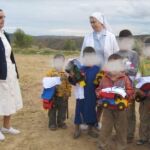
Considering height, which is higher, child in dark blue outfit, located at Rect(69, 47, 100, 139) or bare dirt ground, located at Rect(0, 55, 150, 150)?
child in dark blue outfit, located at Rect(69, 47, 100, 139)

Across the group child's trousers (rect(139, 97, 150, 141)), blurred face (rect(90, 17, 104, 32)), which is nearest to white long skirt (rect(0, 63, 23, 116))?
blurred face (rect(90, 17, 104, 32))

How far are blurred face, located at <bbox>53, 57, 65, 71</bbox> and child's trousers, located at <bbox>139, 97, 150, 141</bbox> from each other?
4.44ft

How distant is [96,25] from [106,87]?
99 cm

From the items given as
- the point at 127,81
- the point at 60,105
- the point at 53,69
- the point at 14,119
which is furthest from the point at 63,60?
the point at 14,119

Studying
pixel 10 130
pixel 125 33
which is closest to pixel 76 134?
pixel 10 130

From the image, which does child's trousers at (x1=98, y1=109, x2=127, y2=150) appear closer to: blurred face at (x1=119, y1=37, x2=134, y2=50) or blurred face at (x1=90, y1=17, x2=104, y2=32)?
blurred face at (x1=119, y1=37, x2=134, y2=50)

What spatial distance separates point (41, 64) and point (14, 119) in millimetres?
8536

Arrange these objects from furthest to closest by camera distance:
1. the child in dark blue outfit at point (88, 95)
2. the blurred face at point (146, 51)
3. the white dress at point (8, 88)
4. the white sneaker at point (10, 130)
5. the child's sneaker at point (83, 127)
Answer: the white sneaker at point (10, 130) < the child's sneaker at point (83, 127) < the white dress at point (8, 88) < the child in dark blue outfit at point (88, 95) < the blurred face at point (146, 51)

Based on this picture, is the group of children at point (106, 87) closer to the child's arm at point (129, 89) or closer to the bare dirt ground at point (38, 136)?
the child's arm at point (129, 89)

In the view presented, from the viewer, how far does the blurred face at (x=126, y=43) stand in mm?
6039

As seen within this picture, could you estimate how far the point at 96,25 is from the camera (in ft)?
20.6

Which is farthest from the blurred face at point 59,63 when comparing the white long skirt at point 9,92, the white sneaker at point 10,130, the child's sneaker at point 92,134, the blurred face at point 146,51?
the blurred face at point 146,51

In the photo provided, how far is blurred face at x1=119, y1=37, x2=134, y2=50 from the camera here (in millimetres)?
6039

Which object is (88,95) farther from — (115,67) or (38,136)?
(38,136)
